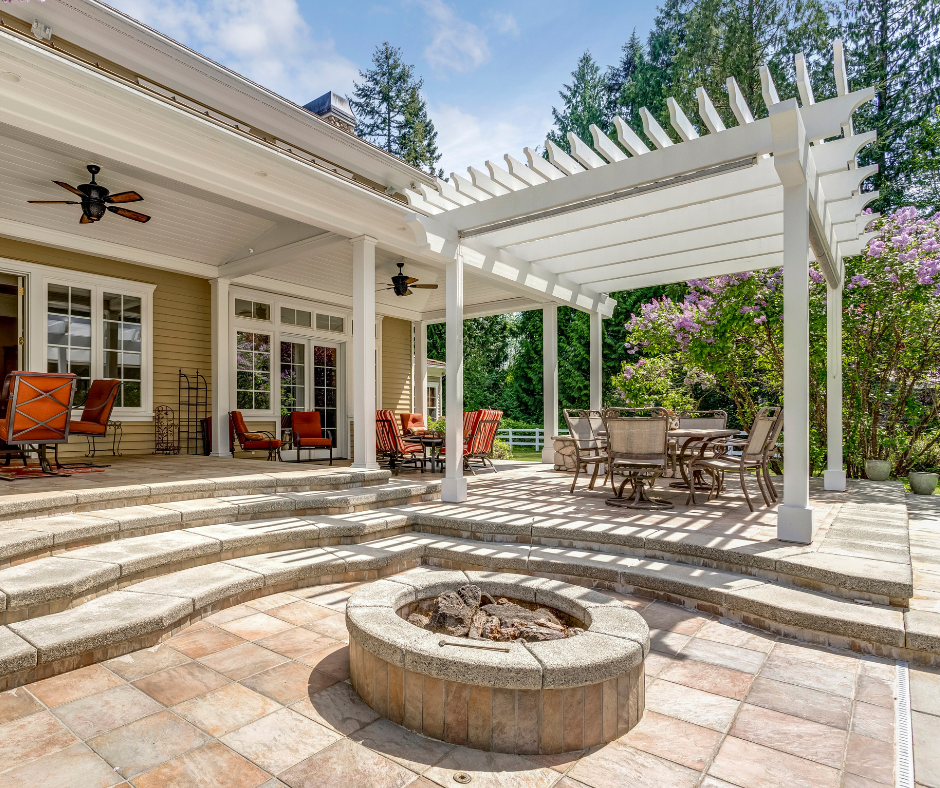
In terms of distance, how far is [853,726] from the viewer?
2.02m

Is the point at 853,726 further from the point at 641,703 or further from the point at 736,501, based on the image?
the point at 736,501

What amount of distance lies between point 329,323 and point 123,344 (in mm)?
3142

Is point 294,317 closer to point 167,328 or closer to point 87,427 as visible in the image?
point 167,328

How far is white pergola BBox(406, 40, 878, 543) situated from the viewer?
3715 mm

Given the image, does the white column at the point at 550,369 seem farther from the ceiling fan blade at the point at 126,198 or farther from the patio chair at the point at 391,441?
the ceiling fan blade at the point at 126,198

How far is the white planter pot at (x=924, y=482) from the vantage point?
6.76 meters

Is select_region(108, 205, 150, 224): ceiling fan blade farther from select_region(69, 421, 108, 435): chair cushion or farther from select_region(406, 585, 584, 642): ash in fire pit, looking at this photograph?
select_region(406, 585, 584, 642): ash in fire pit

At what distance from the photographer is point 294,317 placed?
8.91 meters

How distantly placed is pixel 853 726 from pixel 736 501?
3.66m

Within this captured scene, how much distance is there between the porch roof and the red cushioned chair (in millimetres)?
3800

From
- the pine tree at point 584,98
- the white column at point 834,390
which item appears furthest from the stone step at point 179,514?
the pine tree at point 584,98

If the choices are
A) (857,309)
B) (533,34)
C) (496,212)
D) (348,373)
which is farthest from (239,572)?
(533,34)

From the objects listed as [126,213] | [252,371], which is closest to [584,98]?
[252,371]

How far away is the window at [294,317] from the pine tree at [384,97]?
1475 cm
